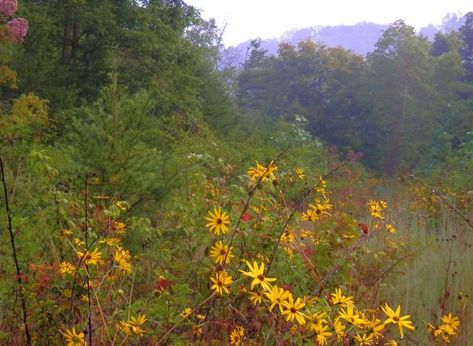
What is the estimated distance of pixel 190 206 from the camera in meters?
3.50

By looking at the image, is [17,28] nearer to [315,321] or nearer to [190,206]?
[190,206]

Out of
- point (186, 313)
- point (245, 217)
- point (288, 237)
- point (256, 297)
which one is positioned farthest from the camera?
point (245, 217)

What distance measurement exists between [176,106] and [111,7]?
8.86 feet

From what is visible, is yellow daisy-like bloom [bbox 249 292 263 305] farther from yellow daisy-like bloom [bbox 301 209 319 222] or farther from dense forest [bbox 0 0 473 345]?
yellow daisy-like bloom [bbox 301 209 319 222]

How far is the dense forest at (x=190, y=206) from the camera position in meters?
2.10

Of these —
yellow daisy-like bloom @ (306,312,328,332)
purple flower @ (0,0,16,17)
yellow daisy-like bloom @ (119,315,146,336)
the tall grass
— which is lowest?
the tall grass

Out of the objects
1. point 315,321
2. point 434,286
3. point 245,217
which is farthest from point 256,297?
point 434,286

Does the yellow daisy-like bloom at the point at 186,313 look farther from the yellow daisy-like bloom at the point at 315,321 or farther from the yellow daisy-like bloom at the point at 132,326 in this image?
the yellow daisy-like bloom at the point at 315,321

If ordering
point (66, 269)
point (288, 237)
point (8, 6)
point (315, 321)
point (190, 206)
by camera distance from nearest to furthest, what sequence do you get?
point (315, 321) < point (66, 269) < point (288, 237) < point (190, 206) < point (8, 6)

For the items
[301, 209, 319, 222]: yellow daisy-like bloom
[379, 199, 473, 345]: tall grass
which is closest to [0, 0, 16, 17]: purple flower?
[379, 199, 473, 345]: tall grass

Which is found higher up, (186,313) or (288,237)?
(288,237)

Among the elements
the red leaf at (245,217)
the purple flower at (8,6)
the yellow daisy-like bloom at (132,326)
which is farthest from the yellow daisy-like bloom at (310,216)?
the purple flower at (8,6)

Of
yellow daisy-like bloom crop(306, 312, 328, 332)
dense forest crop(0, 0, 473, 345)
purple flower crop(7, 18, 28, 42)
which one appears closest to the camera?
yellow daisy-like bloom crop(306, 312, 328, 332)

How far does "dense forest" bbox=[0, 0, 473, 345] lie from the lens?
6.89ft
